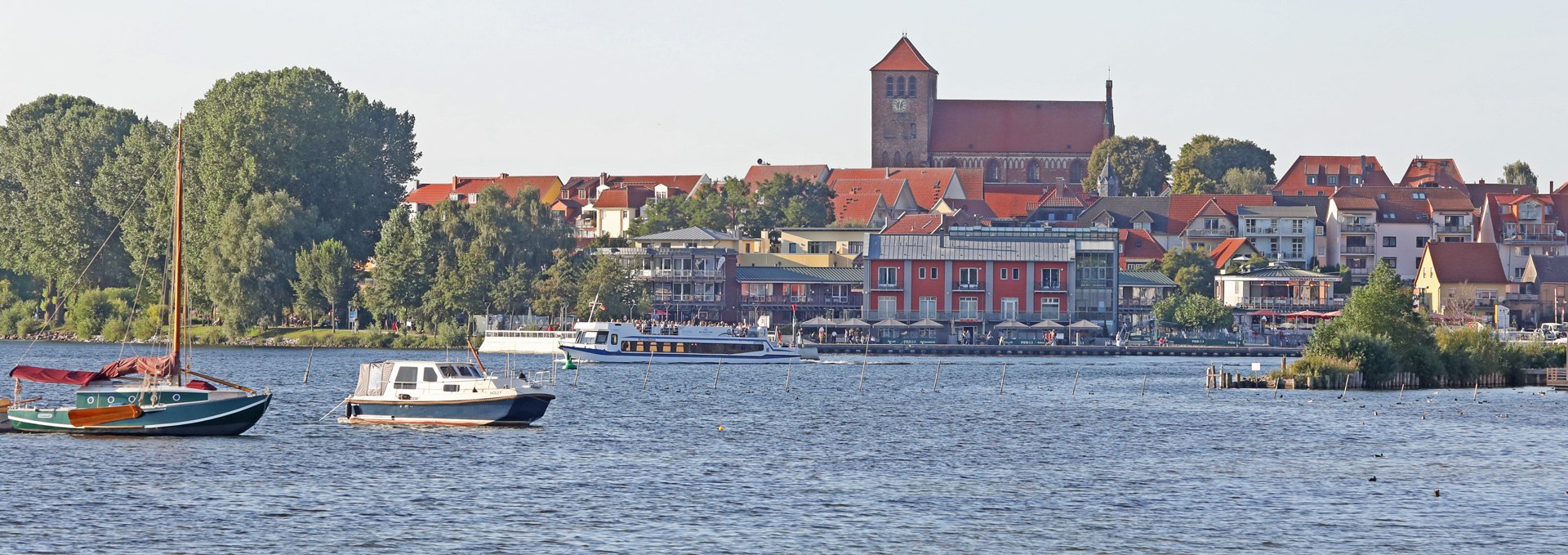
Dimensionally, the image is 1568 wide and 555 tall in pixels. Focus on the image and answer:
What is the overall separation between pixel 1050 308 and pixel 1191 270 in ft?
83.2

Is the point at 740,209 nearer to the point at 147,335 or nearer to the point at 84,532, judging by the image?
the point at 147,335

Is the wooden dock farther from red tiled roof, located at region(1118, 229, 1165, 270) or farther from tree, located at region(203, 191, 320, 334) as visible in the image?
red tiled roof, located at region(1118, 229, 1165, 270)

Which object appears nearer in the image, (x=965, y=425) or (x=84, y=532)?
(x=84, y=532)

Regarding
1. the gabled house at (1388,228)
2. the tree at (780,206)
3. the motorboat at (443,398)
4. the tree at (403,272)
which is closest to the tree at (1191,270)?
the gabled house at (1388,228)

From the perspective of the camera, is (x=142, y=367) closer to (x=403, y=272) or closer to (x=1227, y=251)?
(x=403, y=272)

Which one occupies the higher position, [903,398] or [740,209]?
[740,209]

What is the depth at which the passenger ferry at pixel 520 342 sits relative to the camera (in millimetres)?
131375

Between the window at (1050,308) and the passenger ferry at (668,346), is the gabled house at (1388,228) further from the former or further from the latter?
the passenger ferry at (668,346)

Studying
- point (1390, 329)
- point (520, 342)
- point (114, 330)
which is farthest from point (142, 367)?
point (114, 330)

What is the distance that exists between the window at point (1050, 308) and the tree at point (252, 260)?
52170 mm

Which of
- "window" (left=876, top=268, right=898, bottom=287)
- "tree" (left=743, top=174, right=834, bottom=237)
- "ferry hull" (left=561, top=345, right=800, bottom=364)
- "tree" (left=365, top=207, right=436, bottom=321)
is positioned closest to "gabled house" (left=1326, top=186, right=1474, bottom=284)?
"tree" (left=743, top=174, right=834, bottom=237)

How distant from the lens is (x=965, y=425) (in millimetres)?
72500

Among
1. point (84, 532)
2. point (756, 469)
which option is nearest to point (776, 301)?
point (756, 469)

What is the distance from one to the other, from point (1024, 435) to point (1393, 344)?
33753 mm
